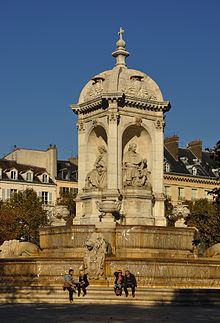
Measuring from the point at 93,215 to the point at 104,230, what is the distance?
14.4 feet

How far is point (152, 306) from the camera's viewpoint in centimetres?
2764

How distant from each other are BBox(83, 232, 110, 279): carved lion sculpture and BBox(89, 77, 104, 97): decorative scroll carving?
37.5ft

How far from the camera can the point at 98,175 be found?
41.0 metres

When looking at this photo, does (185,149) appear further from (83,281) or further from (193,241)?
(83,281)

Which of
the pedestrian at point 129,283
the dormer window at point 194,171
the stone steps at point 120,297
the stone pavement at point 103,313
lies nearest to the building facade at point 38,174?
the dormer window at point 194,171

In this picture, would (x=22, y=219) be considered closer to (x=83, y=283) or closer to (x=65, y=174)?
(x=65, y=174)

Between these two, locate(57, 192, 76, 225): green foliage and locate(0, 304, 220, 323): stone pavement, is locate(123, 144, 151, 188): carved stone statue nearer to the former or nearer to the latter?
locate(0, 304, 220, 323): stone pavement

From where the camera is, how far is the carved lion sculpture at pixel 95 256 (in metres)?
31.9

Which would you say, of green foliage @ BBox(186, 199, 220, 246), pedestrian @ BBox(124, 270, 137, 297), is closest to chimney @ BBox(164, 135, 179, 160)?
green foliage @ BBox(186, 199, 220, 246)

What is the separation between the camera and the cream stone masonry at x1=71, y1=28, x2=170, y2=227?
39906 millimetres

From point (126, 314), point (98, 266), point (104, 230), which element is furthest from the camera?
point (104, 230)

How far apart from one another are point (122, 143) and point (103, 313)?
59.5ft

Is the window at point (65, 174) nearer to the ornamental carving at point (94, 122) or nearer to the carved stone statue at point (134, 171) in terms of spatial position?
the ornamental carving at point (94, 122)

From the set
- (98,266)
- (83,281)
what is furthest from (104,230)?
(83,281)
